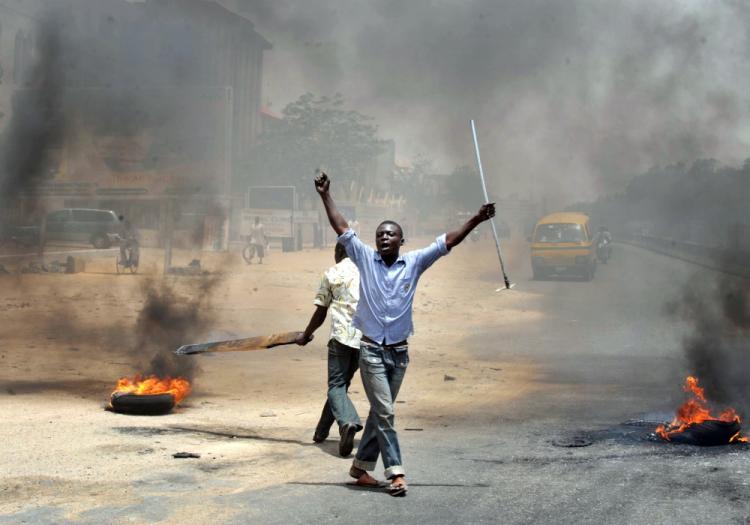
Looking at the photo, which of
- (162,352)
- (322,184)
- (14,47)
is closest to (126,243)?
(14,47)

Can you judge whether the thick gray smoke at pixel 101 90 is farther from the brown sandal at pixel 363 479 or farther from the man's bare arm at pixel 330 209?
the brown sandal at pixel 363 479

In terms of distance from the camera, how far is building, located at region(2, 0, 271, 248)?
23547mm

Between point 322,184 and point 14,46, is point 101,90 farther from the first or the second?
point 322,184

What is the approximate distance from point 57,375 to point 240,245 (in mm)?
22340

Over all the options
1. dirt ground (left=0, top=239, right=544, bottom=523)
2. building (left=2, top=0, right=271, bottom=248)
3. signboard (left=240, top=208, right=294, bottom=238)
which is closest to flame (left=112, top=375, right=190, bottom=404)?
dirt ground (left=0, top=239, right=544, bottom=523)

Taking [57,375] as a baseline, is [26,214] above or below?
above

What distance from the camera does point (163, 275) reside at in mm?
21500

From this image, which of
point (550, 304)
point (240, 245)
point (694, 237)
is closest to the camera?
point (550, 304)

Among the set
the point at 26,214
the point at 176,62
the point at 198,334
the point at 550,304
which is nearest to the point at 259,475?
the point at 198,334

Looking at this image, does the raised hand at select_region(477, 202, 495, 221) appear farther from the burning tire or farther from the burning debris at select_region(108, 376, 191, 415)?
the burning debris at select_region(108, 376, 191, 415)

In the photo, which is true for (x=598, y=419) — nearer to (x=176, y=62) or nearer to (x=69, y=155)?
(x=176, y=62)

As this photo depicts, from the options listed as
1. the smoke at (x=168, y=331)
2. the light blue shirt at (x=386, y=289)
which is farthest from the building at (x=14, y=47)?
the light blue shirt at (x=386, y=289)

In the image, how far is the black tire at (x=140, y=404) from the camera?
7059 mm

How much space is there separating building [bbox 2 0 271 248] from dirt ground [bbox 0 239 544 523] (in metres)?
6.87
